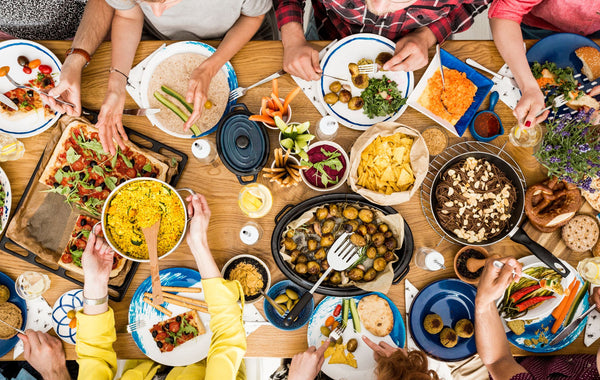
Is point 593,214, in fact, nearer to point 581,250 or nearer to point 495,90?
point 581,250

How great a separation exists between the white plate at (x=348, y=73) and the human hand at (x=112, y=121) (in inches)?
37.7

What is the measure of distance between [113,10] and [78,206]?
994 mm

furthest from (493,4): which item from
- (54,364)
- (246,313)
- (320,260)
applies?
(54,364)

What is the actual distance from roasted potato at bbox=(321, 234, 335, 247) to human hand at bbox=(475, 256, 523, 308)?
72 cm

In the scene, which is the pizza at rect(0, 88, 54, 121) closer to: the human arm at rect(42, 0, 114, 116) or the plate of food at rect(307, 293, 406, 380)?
the human arm at rect(42, 0, 114, 116)

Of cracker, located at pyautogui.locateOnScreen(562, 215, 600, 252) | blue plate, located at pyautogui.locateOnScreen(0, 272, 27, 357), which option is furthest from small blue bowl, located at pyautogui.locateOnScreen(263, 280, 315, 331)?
cracker, located at pyautogui.locateOnScreen(562, 215, 600, 252)

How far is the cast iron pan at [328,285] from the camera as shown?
173cm

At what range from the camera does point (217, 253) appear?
1.82 m

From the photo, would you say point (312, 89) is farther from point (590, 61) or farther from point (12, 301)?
point (12, 301)

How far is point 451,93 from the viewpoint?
1.77 metres

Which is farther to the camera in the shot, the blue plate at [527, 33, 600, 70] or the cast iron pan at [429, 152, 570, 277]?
the blue plate at [527, 33, 600, 70]

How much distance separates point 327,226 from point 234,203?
478 mm

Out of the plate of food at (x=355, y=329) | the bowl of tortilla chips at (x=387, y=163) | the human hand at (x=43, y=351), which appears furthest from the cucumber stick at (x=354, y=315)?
the human hand at (x=43, y=351)

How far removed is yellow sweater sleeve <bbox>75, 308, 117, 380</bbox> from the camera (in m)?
1.66
